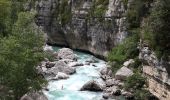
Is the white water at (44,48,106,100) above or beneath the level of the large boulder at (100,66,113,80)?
beneath

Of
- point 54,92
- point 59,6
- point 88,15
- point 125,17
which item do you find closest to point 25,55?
point 54,92

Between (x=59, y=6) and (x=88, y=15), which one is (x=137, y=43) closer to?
(x=88, y=15)

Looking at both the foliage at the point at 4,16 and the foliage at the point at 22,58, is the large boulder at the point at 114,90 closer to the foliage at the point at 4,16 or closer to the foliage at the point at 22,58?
the foliage at the point at 22,58

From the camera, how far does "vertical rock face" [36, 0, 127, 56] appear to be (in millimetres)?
52344

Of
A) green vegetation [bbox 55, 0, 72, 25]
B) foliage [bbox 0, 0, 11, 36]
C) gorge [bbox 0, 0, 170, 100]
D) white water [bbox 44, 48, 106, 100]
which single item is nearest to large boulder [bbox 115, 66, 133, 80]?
gorge [bbox 0, 0, 170, 100]

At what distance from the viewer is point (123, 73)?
1577 inches

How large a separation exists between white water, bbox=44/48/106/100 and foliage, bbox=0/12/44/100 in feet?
20.2

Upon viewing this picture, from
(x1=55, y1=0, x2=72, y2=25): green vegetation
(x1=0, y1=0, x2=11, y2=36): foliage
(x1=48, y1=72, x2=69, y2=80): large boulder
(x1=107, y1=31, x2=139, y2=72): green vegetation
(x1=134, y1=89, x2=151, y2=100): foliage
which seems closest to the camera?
(x1=134, y1=89, x2=151, y2=100): foliage

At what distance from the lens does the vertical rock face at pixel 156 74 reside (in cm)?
2969

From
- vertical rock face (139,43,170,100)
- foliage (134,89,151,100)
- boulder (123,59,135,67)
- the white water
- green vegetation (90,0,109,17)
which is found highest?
green vegetation (90,0,109,17)

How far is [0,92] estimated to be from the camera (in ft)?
94.9

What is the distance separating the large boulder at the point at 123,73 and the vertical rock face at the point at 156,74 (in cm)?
464

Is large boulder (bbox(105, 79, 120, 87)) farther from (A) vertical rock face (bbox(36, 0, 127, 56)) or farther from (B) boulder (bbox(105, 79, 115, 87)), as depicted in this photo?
(A) vertical rock face (bbox(36, 0, 127, 56))

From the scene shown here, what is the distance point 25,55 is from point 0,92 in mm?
3107
